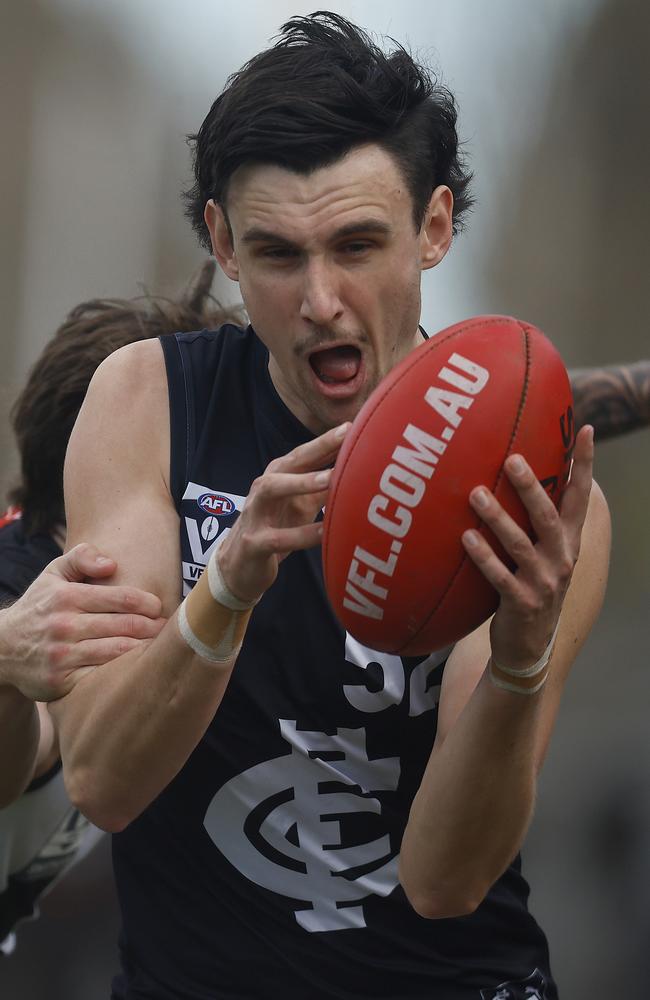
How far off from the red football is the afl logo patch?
545 millimetres

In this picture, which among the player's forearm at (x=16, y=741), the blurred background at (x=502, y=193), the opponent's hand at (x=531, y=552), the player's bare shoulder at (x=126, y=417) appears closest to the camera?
the opponent's hand at (x=531, y=552)

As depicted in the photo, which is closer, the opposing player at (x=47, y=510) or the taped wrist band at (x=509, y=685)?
the taped wrist band at (x=509, y=685)

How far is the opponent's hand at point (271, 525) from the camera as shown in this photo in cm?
199

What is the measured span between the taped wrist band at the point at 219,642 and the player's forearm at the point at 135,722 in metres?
0.01

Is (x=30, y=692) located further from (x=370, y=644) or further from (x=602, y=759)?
(x=602, y=759)

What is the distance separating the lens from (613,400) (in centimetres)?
364

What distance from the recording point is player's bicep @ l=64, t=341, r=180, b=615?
8.36 feet

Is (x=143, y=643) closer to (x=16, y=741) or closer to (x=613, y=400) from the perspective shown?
(x=16, y=741)

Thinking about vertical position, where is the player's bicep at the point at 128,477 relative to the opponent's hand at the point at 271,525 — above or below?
below

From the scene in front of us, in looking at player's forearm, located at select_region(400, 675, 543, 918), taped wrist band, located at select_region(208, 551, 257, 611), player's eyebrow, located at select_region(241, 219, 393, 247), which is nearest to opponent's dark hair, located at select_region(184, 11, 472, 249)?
player's eyebrow, located at select_region(241, 219, 393, 247)

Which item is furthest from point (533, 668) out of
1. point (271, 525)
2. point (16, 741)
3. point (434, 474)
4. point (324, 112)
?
point (16, 741)

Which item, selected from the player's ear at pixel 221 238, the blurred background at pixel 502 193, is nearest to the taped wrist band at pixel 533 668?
the player's ear at pixel 221 238

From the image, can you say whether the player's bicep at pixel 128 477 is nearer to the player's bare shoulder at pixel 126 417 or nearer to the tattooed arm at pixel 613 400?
the player's bare shoulder at pixel 126 417

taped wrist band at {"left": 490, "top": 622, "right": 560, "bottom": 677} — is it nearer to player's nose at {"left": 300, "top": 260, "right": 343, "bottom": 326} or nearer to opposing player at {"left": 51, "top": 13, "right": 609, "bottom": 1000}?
opposing player at {"left": 51, "top": 13, "right": 609, "bottom": 1000}
